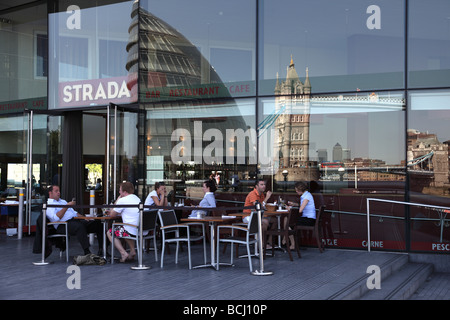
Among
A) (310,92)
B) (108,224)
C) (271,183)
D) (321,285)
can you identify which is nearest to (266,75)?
(310,92)

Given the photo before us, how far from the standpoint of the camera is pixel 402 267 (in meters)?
9.55

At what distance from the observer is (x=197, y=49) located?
40.8ft

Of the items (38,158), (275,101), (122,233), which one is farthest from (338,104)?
(38,158)

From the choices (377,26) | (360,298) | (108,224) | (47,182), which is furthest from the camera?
(47,182)

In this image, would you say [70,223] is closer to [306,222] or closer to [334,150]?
[306,222]

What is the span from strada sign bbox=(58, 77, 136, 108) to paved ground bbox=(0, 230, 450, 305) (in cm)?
469

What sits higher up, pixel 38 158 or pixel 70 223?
pixel 38 158

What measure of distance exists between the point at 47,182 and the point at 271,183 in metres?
5.78

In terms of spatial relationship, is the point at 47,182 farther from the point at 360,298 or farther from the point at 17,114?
the point at 360,298

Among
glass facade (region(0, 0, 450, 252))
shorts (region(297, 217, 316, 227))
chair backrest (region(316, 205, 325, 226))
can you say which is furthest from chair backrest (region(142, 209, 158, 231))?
glass facade (region(0, 0, 450, 252))

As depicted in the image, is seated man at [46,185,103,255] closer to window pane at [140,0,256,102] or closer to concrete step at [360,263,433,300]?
window pane at [140,0,256,102]

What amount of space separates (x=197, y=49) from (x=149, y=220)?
5091 mm

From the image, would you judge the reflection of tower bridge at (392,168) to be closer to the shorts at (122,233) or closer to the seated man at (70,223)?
the shorts at (122,233)

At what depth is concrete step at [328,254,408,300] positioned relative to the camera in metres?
6.57
